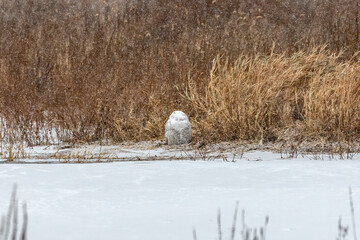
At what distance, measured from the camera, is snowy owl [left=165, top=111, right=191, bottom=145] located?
704 centimetres

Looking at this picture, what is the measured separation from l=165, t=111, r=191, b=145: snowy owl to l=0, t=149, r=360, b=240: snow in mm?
1160

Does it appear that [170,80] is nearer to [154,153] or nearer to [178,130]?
[178,130]

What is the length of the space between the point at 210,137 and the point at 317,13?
6477 millimetres

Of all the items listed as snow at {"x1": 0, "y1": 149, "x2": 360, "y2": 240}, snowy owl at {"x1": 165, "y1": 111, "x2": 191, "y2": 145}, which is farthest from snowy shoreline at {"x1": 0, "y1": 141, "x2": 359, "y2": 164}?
snow at {"x1": 0, "y1": 149, "x2": 360, "y2": 240}

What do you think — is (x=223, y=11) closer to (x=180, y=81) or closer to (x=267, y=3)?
(x=267, y=3)

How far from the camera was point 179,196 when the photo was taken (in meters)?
4.25

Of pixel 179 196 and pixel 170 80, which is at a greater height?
pixel 170 80

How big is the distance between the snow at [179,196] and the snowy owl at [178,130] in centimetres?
116

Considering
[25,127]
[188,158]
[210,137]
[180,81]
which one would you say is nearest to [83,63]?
[180,81]

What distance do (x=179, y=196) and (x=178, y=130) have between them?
281 centimetres

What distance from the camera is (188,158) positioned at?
616cm

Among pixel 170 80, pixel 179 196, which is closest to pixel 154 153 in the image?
pixel 170 80

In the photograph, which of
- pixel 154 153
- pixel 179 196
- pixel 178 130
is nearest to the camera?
pixel 179 196

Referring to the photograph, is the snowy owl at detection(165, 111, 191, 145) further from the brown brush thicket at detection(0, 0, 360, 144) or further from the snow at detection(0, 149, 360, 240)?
the snow at detection(0, 149, 360, 240)
